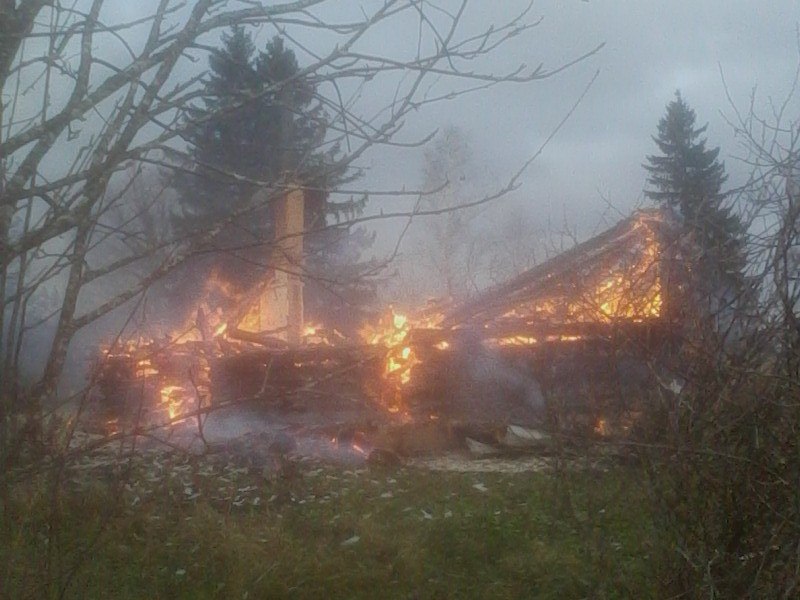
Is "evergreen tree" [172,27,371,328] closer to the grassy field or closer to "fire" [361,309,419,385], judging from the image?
the grassy field

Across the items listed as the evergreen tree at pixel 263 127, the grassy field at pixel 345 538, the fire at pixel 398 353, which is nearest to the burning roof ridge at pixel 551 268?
the fire at pixel 398 353

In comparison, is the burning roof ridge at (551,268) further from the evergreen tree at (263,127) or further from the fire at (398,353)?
the evergreen tree at (263,127)

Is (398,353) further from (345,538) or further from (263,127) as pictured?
(263,127)

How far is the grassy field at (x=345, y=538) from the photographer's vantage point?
187 inches

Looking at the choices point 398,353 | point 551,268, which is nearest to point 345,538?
point 398,353

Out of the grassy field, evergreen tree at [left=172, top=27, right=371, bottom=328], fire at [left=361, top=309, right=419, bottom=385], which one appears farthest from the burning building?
evergreen tree at [left=172, top=27, right=371, bottom=328]

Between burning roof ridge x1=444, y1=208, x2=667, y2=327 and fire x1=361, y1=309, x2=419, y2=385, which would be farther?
fire x1=361, y1=309, x2=419, y2=385

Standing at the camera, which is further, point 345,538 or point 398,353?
point 398,353

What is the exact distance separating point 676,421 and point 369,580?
253cm

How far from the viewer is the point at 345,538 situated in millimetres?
5887

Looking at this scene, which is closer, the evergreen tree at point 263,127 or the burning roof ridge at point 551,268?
the evergreen tree at point 263,127

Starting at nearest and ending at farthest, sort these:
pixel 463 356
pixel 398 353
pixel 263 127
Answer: pixel 263 127, pixel 398 353, pixel 463 356

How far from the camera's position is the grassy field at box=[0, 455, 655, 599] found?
4.74m

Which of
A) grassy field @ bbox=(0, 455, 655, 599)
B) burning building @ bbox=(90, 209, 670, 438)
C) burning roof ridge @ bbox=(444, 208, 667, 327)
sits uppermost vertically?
burning roof ridge @ bbox=(444, 208, 667, 327)
